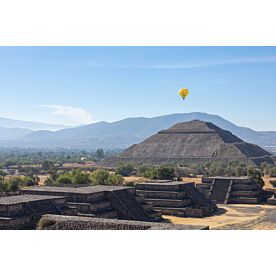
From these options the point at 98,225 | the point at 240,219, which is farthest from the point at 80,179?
the point at 98,225

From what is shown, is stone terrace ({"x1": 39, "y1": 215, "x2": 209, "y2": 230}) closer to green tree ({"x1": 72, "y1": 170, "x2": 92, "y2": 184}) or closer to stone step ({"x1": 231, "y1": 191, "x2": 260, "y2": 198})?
green tree ({"x1": 72, "y1": 170, "x2": 92, "y2": 184})

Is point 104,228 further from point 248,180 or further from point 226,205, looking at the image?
point 248,180

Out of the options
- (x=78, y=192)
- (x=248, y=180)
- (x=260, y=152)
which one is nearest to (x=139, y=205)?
(x=78, y=192)

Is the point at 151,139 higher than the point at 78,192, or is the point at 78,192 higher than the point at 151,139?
the point at 151,139

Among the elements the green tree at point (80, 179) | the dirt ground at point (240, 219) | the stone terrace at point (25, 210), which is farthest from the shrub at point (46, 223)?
the green tree at point (80, 179)

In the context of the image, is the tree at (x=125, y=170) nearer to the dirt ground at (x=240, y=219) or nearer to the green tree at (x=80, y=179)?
the green tree at (x=80, y=179)

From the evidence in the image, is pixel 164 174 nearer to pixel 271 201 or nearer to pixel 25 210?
pixel 271 201
